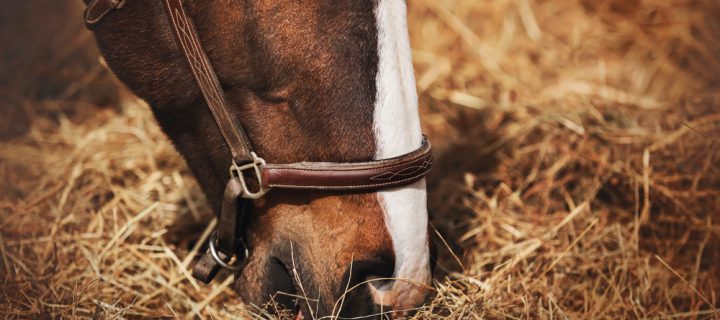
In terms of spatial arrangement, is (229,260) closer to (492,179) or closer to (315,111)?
(315,111)

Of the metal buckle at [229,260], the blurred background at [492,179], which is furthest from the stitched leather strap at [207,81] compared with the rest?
the blurred background at [492,179]

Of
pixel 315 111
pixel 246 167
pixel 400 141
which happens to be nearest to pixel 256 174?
pixel 246 167

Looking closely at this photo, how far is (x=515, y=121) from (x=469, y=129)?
219 mm

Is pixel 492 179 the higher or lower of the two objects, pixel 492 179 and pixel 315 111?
the lower

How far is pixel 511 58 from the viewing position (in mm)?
3346

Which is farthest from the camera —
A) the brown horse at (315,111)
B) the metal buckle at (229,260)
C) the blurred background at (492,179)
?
the blurred background at (492,179)

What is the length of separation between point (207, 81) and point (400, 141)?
44 cm

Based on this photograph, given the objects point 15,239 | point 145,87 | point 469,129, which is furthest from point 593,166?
point 15,239

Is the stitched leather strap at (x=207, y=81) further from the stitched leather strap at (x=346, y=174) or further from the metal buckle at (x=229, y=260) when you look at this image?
the metal buckle at (x=229, y=260)

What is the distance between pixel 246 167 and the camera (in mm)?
1297

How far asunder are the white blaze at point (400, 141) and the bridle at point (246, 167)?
0.03 m

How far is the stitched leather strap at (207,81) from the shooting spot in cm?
124

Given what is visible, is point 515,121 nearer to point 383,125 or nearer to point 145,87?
point 383,125

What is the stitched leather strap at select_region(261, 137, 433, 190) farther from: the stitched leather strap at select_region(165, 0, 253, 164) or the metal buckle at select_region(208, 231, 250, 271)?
the metal buckle at select_region(208, 231, 250, 271)
